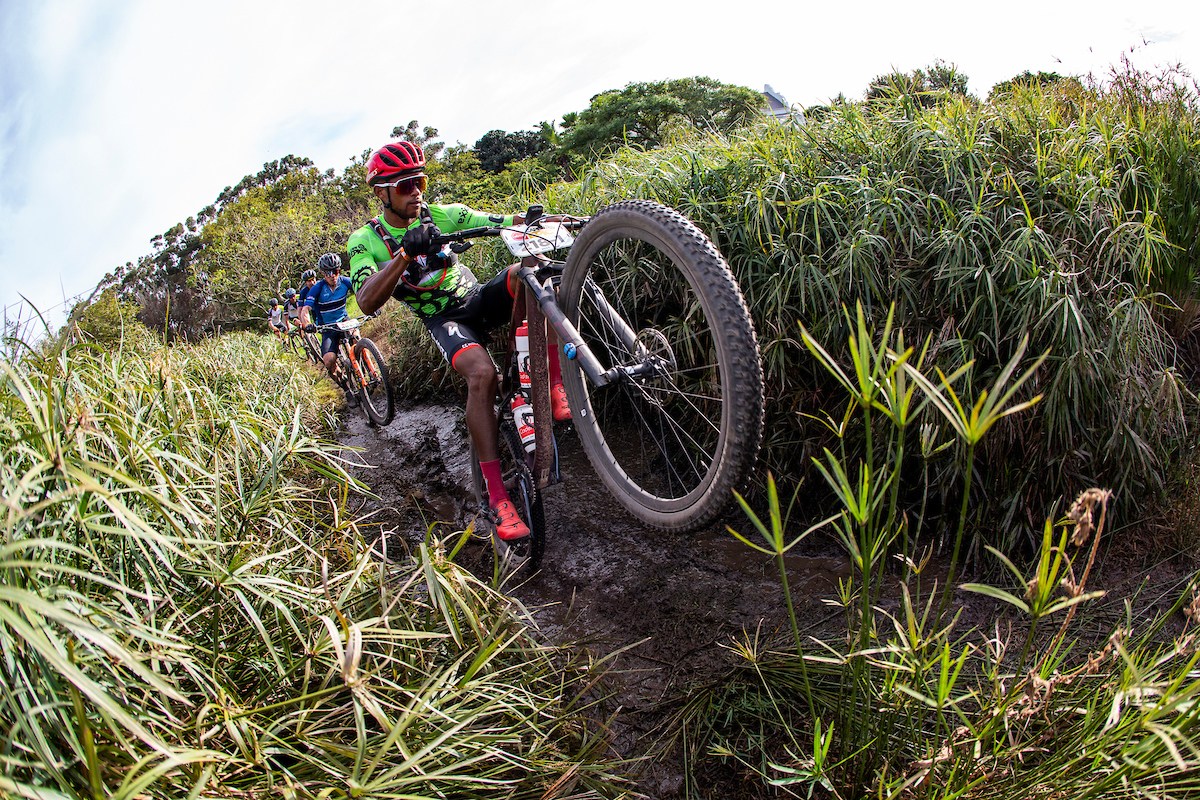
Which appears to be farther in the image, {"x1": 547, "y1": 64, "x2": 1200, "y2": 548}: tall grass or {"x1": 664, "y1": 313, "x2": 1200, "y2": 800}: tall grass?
{"x1": 547, "y1": 64, "x2": 1200, "y2": 548}: tall grass

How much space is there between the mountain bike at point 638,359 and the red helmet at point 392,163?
90 cm

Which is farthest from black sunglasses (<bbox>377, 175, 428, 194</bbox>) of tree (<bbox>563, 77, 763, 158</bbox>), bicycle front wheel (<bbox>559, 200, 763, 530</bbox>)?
tree (<bbox>563, 77, 763, 158</bbox>)

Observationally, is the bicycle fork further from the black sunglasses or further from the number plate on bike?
the black sunglasses

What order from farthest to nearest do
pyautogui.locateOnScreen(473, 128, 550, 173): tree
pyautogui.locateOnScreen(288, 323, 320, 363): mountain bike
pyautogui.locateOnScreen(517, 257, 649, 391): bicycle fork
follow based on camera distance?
pyautogui.locateOnScreen(473, 128, 550, 173): tree → pyautogui.locateOnScreen(288, 323, 320, 363): mountain bike → pyautogui.locateOnScreen(517, 257, 649, 391): bicycle fork

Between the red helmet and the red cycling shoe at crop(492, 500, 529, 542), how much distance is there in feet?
6.14

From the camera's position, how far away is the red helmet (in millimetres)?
3936

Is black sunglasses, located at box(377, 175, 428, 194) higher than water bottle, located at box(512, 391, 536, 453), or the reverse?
black sunglasses, located at box(377, 175, 428, 194)

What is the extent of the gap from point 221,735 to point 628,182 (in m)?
3.91

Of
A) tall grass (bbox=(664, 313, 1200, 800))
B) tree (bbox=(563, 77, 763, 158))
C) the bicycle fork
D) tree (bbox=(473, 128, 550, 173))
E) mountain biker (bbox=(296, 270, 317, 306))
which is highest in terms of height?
tree (bbox=(473, 128, 550, 173))

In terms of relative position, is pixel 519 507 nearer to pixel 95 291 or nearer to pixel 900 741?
pixel 95 291

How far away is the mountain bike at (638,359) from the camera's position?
7.48ft

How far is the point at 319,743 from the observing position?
1832 mm

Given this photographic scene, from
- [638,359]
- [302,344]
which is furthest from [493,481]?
[302,344]

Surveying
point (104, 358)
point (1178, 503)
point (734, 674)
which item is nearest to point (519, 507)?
point (734, 674)
